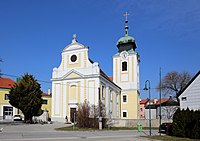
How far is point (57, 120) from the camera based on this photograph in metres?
47.5

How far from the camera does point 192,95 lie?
96.8 ft

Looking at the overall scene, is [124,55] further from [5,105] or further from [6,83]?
[5,105]

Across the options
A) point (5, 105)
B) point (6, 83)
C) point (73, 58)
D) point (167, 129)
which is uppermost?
point (73, 58)

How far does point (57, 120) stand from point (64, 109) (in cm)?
232

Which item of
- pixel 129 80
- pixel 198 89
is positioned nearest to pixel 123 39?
pixel 129 80

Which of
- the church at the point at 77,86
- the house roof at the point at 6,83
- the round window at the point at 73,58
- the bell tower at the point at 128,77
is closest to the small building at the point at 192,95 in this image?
the church at the point at 77,86

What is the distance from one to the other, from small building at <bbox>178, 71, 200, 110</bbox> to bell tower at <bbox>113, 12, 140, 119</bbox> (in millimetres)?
27187

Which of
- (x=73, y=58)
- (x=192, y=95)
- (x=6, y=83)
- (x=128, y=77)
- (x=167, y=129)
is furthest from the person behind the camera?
(x=6, y=83)

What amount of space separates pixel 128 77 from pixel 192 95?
97.4 ft

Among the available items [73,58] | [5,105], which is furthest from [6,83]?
[73,58]

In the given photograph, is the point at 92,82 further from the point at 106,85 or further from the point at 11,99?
the point at 11,99

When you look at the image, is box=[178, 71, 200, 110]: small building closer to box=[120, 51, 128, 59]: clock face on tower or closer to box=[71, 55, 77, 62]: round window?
box=[71, 55, 77, 62]: round window

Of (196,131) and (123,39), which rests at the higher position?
(123,39)

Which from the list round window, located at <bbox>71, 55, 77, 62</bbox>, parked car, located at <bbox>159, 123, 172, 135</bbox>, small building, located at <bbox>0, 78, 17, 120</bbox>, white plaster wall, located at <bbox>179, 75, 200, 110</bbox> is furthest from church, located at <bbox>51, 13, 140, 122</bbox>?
white plaster wall, located at <bbox>179, 75, 200, 110</bbox>
